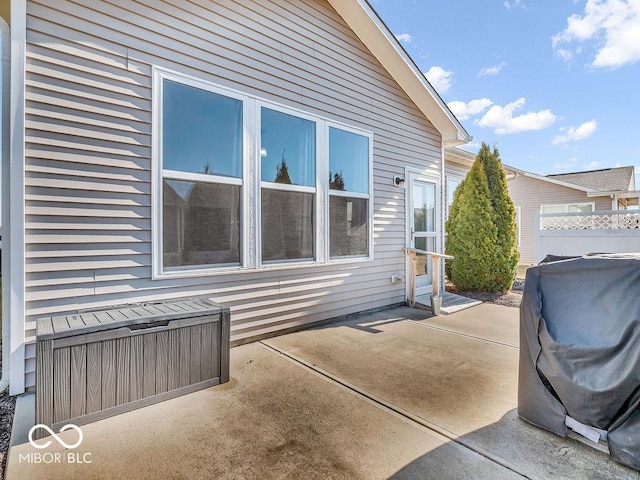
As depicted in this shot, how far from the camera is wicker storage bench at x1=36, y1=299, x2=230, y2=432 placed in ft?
6.66

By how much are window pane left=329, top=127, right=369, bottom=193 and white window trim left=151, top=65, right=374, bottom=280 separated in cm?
8

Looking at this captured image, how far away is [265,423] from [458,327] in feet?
10.6

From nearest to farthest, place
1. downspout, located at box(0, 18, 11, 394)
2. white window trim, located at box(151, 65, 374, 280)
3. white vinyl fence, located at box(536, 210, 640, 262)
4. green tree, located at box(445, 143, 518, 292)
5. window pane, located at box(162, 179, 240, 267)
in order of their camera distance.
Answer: downspout, located at box(0, 18, 11, 394) → white window trim, located at box(151, 65, 374, 280) → window pane, located at box(162, 179, 240, 267) → green tree, located at box(445, 143, 518, 292) → white vinyl fence, located at box(536, 210, 640, 262)

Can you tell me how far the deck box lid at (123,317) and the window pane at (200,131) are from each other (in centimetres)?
135

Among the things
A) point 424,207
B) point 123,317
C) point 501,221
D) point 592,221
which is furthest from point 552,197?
point 123,317

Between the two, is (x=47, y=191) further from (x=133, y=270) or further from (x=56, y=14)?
(x=56, y=14)

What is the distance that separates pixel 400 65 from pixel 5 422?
6.22 m

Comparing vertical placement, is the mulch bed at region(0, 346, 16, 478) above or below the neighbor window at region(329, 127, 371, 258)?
below

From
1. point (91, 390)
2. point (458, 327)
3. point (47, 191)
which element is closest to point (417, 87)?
point (458, 327)

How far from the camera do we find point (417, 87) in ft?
18.5

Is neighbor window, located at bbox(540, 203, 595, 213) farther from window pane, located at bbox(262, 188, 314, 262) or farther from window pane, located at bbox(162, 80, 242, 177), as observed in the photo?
window pane, located at bbox(162, 80, 242, 177)

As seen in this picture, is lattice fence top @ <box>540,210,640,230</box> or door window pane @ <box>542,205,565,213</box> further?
door window pane @ <box>542,205,565,213</box>

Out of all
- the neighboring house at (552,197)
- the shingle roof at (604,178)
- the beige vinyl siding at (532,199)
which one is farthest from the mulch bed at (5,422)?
the shingle roof at (604,178)

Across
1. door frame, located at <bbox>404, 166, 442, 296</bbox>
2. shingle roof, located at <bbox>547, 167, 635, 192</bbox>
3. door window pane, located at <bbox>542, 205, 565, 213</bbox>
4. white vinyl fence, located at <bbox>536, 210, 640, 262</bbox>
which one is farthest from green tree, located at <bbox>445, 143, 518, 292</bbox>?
shingle roof, located at <bbox>547, 167, 635, 192</bbox>
